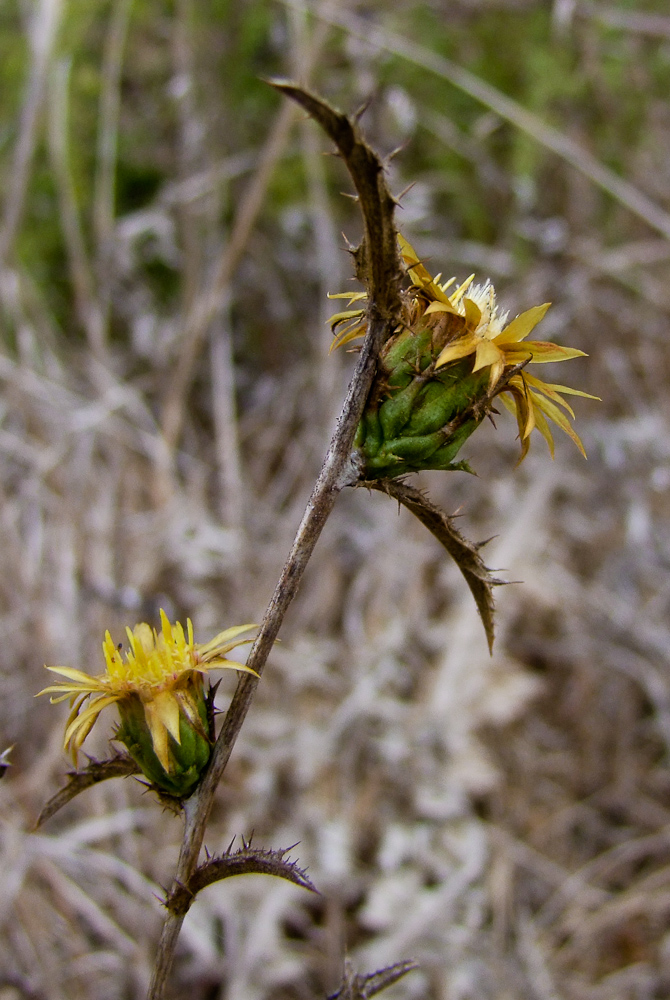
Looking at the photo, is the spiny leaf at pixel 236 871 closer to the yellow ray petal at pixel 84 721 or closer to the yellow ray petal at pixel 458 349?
the yellow ray petal at pixel 84 721

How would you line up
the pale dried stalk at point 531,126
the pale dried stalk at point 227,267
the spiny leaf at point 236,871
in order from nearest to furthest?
1. the spiny leaf at point 236,871
2. the pale dried stalk at point 531,126
3. the pale dried stalk at point 227,267

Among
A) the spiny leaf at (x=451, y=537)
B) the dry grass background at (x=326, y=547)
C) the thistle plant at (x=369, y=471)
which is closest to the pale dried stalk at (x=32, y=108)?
the dry grass background at (x=326, y=547)

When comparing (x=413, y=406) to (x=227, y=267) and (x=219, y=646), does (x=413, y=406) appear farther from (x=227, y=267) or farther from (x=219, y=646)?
(x=227, y=267)

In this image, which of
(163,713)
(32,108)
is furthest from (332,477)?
(32,108)

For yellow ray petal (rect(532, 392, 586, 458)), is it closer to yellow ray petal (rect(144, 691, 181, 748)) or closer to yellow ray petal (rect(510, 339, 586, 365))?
yellow ray petal (rect(510, 339, 586, 365))

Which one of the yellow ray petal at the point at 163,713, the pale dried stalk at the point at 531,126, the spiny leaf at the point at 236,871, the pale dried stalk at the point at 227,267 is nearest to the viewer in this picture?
the spiny leaf at the point at 236,871

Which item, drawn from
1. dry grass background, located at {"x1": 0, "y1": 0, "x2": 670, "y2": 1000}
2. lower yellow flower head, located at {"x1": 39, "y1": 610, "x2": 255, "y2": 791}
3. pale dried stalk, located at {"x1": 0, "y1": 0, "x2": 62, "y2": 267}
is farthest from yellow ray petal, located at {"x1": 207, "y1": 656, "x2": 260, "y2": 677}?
pale dried stalk, located at {"x1": 0, "y1": 0, "x2": 62, "y2": 267}

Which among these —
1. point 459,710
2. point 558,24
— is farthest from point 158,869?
point 558,24

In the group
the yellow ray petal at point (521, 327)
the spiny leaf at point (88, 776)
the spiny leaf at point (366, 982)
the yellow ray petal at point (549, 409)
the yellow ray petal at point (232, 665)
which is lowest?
the spiny leaf at point (366, 982)
